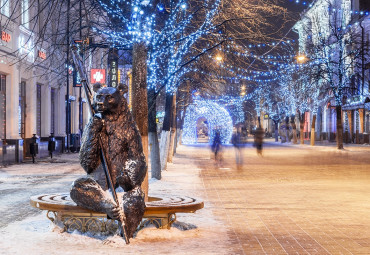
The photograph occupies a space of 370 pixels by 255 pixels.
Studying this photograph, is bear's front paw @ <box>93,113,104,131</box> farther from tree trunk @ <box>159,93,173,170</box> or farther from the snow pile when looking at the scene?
tree trunk @ <box>159,93,173,170</box>

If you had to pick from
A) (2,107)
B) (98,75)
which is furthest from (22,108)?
(98,75)

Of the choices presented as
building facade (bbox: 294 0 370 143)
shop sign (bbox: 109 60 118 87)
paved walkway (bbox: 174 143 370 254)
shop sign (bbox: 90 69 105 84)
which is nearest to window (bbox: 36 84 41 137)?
shop sign (bbox: 90 69 105 84)

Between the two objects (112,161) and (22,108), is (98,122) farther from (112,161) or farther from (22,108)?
(22,108)

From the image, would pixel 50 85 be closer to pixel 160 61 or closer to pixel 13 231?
pixel 160 61

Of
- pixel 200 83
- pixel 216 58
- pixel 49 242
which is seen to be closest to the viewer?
pixel 49 242

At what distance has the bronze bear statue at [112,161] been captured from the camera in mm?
7008

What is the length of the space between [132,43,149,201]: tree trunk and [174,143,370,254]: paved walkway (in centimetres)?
179

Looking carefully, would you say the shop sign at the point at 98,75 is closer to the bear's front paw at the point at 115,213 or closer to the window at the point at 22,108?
the window at the point at 22,108

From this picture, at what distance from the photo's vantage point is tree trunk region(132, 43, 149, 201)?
31.1 ft

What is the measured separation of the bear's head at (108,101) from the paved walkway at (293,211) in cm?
222

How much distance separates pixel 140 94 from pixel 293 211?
3.35 m

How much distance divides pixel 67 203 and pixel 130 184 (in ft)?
3.10

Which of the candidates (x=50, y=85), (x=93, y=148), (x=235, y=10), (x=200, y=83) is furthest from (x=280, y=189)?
(x=50, y=85)

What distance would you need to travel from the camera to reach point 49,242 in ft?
23.0
